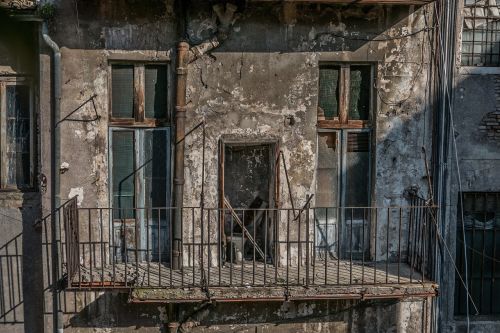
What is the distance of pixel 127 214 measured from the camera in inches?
325

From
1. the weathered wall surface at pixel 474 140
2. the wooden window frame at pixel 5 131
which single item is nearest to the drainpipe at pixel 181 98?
the wooden window frame at pixel 5 131

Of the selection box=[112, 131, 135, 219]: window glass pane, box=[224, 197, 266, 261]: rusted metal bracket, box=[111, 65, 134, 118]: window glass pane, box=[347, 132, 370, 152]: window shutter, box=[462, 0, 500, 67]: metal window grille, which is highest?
box=[462, 0, 500, 67]: metal window grille

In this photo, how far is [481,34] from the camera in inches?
336

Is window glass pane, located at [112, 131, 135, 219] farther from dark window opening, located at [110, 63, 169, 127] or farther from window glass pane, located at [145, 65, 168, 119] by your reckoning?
window glass pane, located at [145, 65, 168, 119]

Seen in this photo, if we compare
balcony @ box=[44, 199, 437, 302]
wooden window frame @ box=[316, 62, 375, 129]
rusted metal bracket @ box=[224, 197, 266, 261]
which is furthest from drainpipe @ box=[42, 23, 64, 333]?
wooden window frame @ box=[316, 62, 375, 129]

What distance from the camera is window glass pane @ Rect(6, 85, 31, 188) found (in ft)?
27.0

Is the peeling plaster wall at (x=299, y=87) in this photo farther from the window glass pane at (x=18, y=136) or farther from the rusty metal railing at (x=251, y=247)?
the window glass pane at (x=18, y=136)

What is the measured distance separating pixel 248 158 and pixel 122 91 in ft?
6.16

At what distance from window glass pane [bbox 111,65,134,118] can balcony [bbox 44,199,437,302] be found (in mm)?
1310

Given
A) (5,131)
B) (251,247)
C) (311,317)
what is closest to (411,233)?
(311,317)

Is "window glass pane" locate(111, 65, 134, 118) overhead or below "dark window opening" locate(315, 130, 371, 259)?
overhead

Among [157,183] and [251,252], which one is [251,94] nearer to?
[157,183]

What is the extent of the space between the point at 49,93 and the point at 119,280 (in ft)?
8.21

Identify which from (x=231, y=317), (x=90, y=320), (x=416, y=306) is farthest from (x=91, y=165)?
(x=416, y=306)
